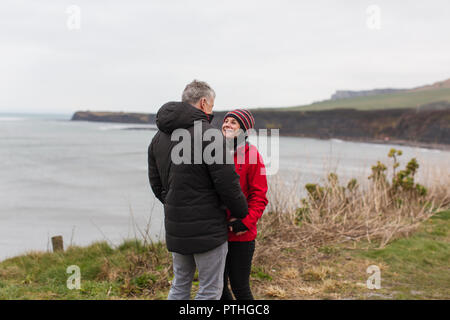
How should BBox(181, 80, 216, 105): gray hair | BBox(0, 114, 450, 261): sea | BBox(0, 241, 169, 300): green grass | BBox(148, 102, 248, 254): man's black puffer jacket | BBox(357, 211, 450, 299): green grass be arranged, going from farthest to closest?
BBox(0, 114, 450, 261): sea, BBox(357, 211, 450, 299): green grass, BBox(0, 241, 169, 300): green grass, BBox(181, 80, 216, 105): gray hair, BBox(148, 102, 248, 254): man's black puffer jacket

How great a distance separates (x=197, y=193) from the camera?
256 centimetres

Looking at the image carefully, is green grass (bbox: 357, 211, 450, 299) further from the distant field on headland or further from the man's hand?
the distant field on headland

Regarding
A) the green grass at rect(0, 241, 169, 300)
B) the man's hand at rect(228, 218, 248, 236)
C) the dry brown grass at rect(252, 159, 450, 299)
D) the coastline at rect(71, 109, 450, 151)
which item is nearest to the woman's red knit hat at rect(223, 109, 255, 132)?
the man's hand at rect(228, 218, 248, 236)

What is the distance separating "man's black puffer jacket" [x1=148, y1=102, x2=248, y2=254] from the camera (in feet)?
8.32

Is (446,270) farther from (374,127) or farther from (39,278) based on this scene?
(374,127)

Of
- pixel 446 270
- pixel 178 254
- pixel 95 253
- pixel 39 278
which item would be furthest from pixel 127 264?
pixel 446 270

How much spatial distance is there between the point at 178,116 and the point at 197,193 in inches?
19.0

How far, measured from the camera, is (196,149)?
250 centimetres

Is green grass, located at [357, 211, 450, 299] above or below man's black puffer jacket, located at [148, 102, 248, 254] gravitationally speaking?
below

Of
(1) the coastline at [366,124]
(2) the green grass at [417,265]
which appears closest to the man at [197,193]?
(2) the green grass at [417,265]

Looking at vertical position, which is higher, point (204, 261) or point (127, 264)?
point (204, 261)

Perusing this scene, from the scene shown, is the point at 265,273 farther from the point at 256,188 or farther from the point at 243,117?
the point at 243,117

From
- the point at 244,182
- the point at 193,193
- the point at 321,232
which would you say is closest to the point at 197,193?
the point at 193,193
